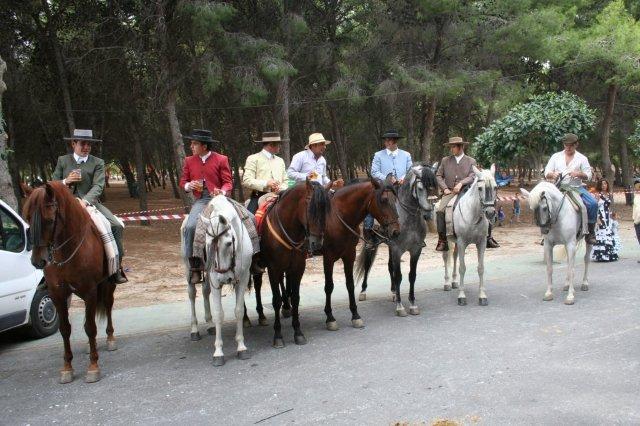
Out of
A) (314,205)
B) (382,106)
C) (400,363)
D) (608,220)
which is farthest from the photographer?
(382,106)

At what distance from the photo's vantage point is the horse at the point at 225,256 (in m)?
5.70

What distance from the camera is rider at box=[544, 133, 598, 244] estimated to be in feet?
28.1

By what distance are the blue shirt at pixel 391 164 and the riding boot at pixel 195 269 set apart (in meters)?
3.73

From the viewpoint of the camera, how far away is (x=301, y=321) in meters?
7.54

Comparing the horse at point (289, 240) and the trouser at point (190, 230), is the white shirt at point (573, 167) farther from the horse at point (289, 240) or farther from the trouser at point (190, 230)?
the trouser at point (190, 230)

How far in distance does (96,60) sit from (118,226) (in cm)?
1081

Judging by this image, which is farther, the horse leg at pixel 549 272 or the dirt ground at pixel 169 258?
the dirt ground at pixel 169 258

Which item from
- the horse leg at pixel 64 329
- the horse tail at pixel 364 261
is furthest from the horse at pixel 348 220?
the horse leg at pixel 64 329

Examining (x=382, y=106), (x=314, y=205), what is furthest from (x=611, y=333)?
(x=382, y=106)

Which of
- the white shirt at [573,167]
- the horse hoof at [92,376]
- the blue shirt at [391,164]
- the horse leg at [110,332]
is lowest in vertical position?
the horse hoof at [92,376]

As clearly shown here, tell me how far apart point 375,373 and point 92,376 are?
118 inches

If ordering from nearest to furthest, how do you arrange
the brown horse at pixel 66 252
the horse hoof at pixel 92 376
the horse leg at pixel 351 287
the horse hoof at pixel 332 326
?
the brown horse at pixel 66 252, the horse hoof at pixel 92 376, the horse hoof at pixel 332 326, the horse leg at pixel 351 287

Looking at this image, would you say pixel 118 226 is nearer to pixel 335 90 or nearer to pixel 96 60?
pixel 96 60

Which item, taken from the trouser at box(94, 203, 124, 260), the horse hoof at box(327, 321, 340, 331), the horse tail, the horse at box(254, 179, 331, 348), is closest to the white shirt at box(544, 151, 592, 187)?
the horse tail
